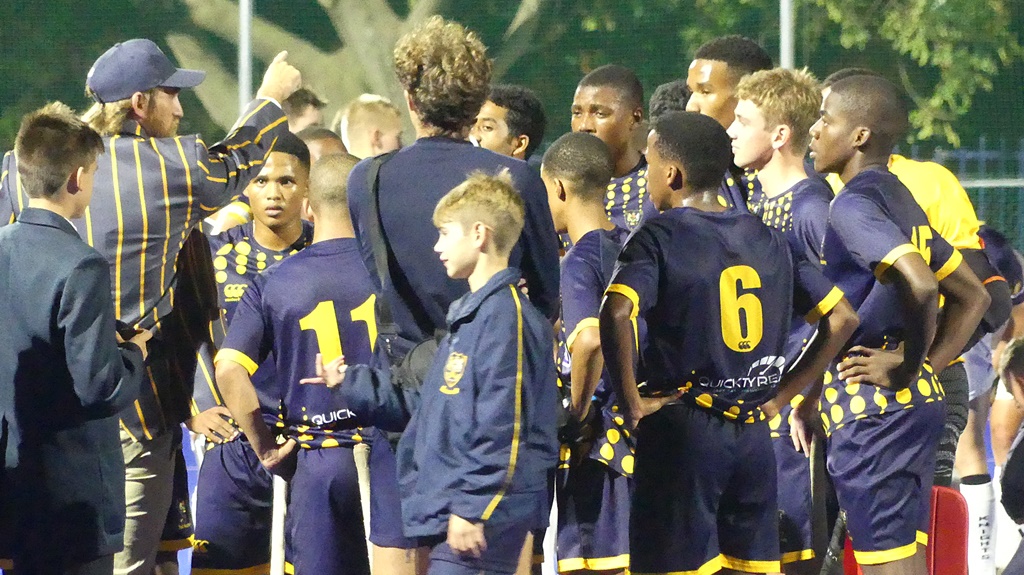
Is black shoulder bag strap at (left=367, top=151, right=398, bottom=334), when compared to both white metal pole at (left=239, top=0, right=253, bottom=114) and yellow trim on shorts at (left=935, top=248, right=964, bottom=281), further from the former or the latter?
white metal pole at (left=239, top=0, right=253, bottom=114)

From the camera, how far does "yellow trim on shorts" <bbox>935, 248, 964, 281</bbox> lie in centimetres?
494

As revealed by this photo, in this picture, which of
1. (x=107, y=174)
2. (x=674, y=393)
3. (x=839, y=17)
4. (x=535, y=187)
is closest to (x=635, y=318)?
(x=674, y=393)

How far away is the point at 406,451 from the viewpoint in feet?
12.6

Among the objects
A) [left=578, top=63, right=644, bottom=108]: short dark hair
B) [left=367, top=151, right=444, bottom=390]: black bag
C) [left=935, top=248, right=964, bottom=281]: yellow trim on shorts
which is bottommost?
[left=367, top=151, right=444, bottom=390]: black bag

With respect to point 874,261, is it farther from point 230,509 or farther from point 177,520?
point 177,520

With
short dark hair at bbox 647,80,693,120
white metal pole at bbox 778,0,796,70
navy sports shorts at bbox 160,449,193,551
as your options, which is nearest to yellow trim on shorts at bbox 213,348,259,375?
navy sports shorts at bbox 160,449,193,551

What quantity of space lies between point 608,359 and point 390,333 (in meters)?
0.69

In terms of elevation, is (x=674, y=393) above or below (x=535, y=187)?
below

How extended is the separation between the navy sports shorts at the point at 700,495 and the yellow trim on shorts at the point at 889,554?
20.1 inches

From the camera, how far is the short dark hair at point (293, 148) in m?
5.70

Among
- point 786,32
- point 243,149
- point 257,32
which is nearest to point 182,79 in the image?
point 243,149

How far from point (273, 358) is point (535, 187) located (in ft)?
5.07

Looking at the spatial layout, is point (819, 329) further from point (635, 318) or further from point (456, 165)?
point (456, 165)

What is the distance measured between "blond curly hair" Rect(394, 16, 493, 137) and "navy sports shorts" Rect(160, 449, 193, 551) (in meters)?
2.20
